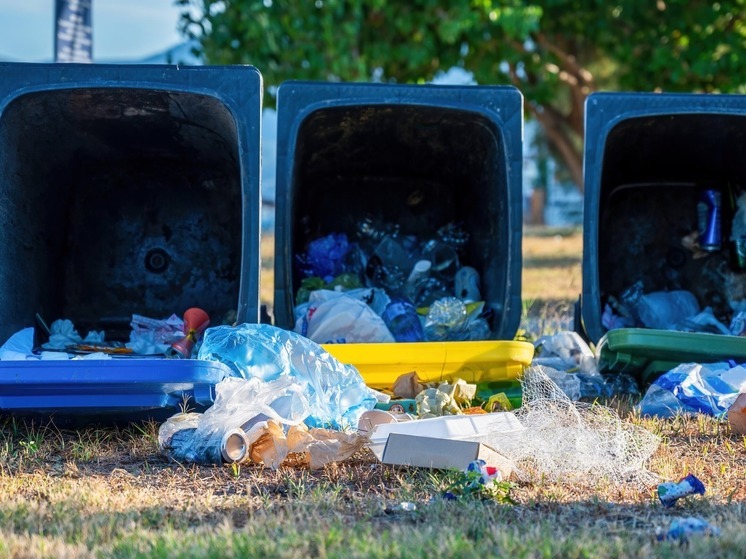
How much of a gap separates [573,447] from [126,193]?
274 cm

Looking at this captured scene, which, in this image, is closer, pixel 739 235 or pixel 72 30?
pixel 739 235

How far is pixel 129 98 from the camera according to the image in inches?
159

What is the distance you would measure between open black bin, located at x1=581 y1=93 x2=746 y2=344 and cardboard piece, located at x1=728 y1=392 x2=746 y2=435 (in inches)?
40.2

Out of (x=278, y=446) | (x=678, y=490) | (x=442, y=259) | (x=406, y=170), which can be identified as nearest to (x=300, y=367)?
(x=278, y=446)

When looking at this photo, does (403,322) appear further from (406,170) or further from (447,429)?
(447,429)

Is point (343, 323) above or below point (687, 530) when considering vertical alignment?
above

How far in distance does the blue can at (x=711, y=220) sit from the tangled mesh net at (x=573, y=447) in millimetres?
2100

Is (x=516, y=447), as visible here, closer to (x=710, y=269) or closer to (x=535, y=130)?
(x=710, y=269)

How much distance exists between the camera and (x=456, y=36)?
10.1 meters

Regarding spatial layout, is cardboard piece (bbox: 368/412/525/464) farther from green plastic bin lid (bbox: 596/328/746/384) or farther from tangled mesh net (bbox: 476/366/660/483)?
green plastic bin lid (bbox: 596/328/746/384)

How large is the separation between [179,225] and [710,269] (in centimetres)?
262

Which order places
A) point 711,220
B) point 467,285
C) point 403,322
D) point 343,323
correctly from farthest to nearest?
point 711,220
point 467,285
point 403,322
point 343,323

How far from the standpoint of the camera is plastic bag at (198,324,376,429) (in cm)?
344

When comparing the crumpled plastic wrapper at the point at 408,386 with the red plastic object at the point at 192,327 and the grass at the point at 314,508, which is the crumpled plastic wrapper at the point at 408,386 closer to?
the grass at the point at 314,508
